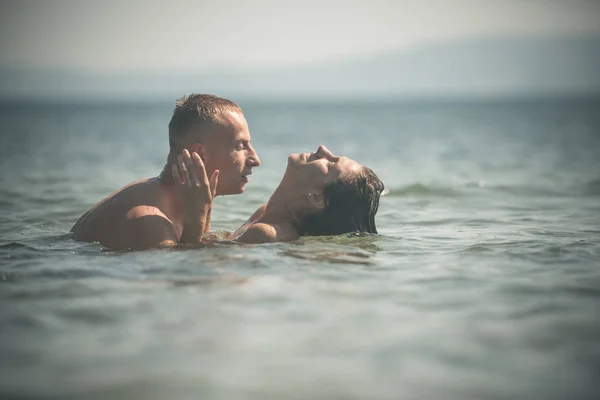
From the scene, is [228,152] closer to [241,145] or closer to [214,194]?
[241,145]

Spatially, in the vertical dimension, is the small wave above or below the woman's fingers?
below

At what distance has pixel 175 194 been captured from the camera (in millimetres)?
6164

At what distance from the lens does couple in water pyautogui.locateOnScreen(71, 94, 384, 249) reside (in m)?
5.85

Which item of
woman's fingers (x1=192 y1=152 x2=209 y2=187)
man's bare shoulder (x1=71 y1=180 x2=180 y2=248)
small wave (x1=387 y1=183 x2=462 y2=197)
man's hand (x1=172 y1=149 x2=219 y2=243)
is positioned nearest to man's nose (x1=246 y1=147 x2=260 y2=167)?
man's hand (x1=172 y1=149 x2=219 y2=243)

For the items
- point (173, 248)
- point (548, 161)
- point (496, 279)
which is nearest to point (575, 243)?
point (496, 279)

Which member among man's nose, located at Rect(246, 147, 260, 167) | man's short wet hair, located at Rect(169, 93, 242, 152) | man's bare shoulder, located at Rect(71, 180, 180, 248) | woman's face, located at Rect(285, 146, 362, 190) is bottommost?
man's bare shoulder, located at Rect(71, 180, 180, 248)

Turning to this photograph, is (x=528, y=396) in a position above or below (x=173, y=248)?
below

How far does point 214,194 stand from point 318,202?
108 centimetres

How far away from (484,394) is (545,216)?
6.78 metres

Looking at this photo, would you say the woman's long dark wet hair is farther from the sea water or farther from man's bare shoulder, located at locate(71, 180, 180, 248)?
man's bare shoulder, located at locate(71, 180, 180, 248)

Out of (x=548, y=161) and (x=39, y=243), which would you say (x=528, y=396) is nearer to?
(x=39, y=243)

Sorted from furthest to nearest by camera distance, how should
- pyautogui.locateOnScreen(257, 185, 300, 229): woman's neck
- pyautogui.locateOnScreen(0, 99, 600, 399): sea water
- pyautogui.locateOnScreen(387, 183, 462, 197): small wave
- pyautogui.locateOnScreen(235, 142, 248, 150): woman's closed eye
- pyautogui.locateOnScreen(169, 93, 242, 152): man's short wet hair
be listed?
1. pyautogui.locateOnScreen(387, 183, 462, 197): small wave
2. pyautogui.locateOnScreen(257, 185, 300, 229): woman's neck
3. pyautogui.locateOnScreen(235, 142, 248, 150): woman's closed eye
4. pyautogui.locateOnScreen(169, 93, 242, 152): man's short wet hair
5. pyautogui.locateOnScreen(0, 99, 600, 399): sea water

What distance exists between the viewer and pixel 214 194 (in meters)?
6.21

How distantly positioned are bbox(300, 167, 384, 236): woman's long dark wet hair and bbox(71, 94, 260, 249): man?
82 centimetres
